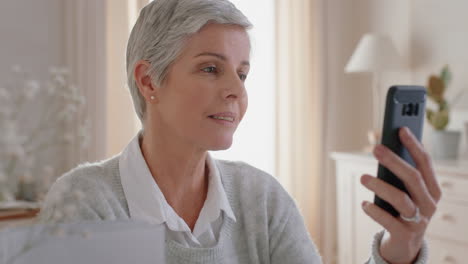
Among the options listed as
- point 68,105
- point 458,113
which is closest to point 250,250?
point 68,105

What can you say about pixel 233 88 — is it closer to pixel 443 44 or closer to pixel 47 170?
pixel 47 170

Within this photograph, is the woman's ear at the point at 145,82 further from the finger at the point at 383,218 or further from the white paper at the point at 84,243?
the white paper at the point at 84,243

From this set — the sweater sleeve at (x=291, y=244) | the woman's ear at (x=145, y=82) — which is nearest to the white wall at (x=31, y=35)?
the woman's ear at (x=145, y=82)

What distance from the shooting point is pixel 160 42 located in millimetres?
1174

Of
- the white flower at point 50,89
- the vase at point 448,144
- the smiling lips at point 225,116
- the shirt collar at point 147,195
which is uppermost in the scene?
the white flower at point 50,89

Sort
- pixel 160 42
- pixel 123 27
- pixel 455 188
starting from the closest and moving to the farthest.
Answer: pixel 160 42 < pixel 455 188 < pixel 123 27

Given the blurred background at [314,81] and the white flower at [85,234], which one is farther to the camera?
the blurred background at [314,81]

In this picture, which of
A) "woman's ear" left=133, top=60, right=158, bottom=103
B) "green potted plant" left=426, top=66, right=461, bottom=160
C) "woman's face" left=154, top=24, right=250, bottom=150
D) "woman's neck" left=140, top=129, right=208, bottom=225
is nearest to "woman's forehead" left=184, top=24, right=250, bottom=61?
"woman's face" left=154, top=24, right=250, bottom=150

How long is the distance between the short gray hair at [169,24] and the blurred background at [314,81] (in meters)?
0.95

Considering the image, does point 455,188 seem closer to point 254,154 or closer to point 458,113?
point 458,113

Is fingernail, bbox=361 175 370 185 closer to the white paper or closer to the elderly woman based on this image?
the elderly woman

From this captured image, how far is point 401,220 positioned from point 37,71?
228 cm

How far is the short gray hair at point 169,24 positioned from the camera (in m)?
1.16

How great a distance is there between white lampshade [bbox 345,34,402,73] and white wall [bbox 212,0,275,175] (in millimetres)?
598
